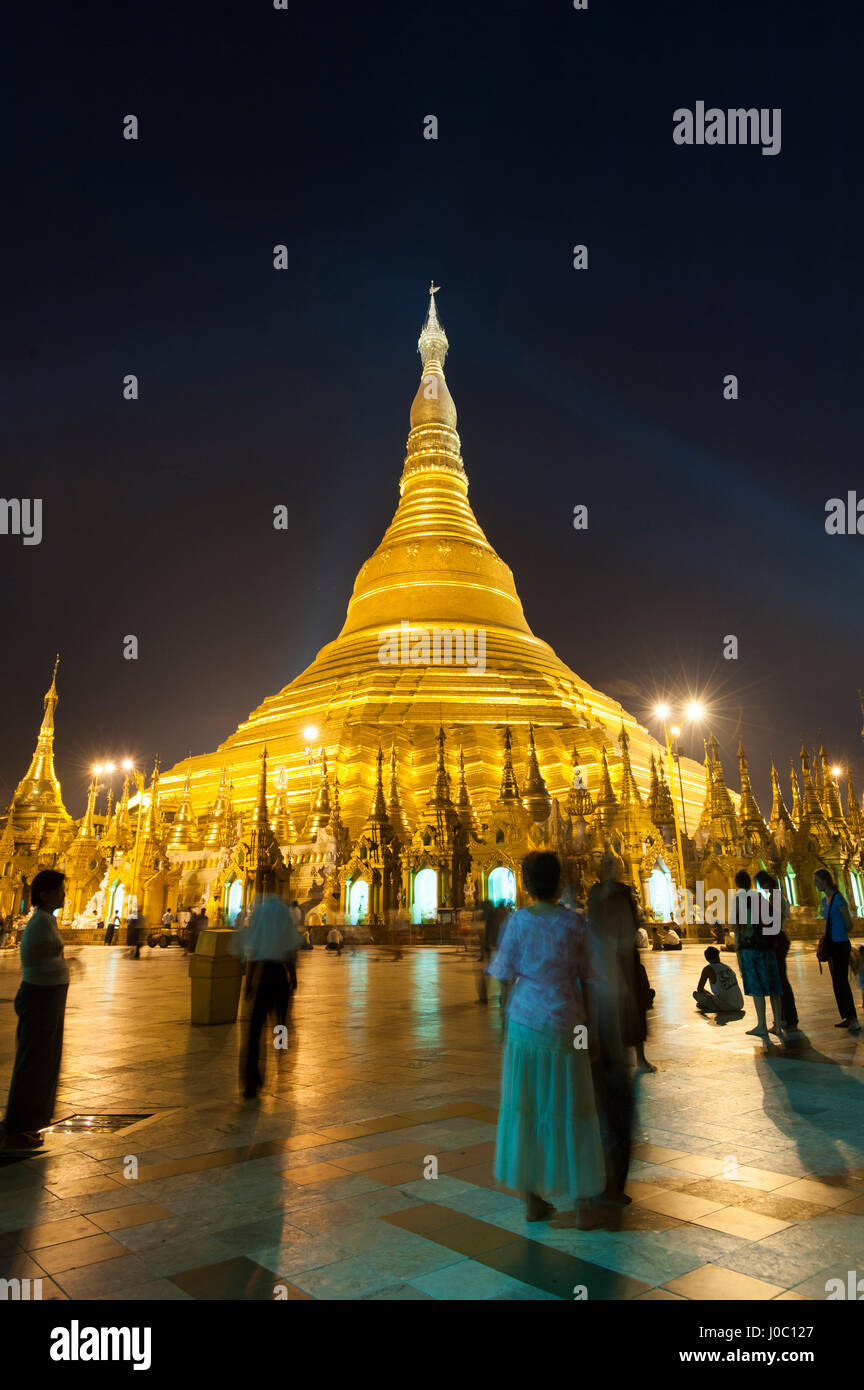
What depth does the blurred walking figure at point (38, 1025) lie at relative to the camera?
5859mm

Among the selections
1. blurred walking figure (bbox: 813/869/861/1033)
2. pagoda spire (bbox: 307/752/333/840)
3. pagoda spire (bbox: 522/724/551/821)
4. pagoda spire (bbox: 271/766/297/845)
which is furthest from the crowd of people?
pagoda spire (bbox: 271/766/297/845)

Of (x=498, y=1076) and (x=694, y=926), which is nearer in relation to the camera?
(x=498, y=1076)

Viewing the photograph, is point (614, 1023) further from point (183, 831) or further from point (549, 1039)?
point (183, 831)

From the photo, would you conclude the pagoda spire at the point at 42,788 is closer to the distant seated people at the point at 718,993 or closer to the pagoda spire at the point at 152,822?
the pagoda spire at the point at 152,822

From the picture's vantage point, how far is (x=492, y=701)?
42781 mm

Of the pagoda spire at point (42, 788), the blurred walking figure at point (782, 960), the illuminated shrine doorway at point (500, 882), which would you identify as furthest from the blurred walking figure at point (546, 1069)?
the pagoda spire at point (42, 788)

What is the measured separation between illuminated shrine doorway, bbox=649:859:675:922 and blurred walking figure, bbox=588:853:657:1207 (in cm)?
2458

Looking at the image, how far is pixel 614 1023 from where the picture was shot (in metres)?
4.57

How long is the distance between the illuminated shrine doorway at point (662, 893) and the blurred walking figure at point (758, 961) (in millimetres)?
19581

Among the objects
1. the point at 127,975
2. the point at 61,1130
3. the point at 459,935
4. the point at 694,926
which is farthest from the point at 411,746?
the point at 61,1130

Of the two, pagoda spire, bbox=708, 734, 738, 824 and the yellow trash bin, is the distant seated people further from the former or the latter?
pagoda spire, bbox=708, 734, 738, 824
